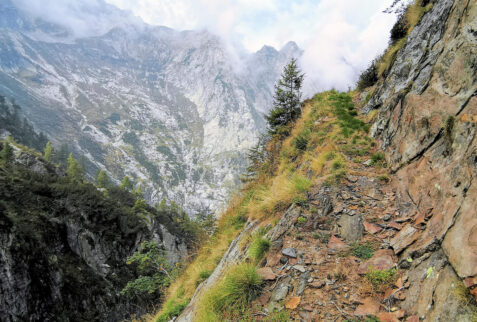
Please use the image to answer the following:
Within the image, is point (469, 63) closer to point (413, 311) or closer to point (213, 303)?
point (413, 311)

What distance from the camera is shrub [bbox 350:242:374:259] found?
407 cm

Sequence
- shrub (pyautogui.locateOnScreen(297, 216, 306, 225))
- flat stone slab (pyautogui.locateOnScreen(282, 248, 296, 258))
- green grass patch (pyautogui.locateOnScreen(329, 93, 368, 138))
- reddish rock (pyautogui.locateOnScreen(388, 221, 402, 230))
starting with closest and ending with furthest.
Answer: reddish rock (pyautogui.locateOnScreen(388, 221, 402, 230)), flat stone slab (pyautogui.locateOnScreen(282, 248, 296, 258)), shrub (pyautogui.locateOnScreen(297, 216, 306, 225)), green grass patch (pyautogui.locateOnScreen(329, 93, 368, 138))

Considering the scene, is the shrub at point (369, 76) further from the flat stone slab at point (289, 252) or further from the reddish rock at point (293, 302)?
the reddish rock at point (293, 302)

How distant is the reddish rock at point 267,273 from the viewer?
4.18 m

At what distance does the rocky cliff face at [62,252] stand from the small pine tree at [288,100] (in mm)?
12510

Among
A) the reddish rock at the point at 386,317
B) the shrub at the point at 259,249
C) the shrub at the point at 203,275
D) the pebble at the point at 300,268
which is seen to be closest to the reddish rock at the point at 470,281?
the reddish rock at the point at 386,317

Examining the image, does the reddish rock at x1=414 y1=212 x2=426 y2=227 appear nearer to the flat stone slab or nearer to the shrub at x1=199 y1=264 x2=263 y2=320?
the flat stone slab

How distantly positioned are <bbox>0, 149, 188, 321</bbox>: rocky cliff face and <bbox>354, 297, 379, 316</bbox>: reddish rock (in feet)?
39.2

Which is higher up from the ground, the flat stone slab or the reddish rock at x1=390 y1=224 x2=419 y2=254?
the flat stone slab

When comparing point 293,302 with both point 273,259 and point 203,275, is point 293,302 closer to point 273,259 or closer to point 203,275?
point 273,259

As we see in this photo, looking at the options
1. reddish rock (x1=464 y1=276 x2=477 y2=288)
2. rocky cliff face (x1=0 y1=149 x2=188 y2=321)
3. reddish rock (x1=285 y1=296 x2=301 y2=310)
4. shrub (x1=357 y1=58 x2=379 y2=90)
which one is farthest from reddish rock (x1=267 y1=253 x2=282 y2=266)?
shrub (x1=357 y1=58 x2=379 y2=90)

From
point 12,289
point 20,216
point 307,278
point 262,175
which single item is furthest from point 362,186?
point 20,216

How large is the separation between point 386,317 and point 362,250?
1325 mm

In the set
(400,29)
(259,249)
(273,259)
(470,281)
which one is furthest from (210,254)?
(400,29)
